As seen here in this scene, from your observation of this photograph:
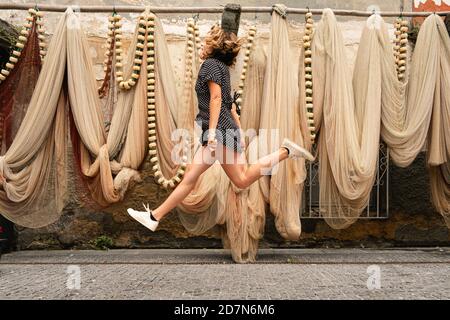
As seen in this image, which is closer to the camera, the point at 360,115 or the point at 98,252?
the point at 360,115

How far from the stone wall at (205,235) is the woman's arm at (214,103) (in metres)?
2.75

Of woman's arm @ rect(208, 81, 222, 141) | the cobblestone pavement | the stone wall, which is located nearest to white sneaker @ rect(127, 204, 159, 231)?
the cobblestone pavement

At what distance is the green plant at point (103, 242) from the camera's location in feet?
27.5

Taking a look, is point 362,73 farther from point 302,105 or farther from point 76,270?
point 76,270

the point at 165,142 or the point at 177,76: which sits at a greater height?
the point at 177,76

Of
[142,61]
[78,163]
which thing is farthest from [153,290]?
[142,61]

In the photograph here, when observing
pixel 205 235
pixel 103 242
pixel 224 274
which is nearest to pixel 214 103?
pixel 224 274

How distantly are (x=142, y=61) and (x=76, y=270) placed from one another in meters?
2.28

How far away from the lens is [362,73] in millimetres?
7148

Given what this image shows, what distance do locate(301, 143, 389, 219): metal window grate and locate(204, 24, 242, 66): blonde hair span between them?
2.93 m

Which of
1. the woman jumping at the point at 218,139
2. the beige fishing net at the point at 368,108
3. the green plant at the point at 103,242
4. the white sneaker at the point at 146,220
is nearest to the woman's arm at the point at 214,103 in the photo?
the woman jumping at the point at 218,139

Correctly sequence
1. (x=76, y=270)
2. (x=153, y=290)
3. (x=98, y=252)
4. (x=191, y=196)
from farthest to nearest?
(x=98, y=252)
(x=191, y=196)
(x=76, y=270)
(x=153, y=290)

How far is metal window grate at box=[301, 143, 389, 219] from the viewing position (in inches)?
336

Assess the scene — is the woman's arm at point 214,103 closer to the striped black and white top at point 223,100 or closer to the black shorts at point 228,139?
the striped black and white top at point 223,100
